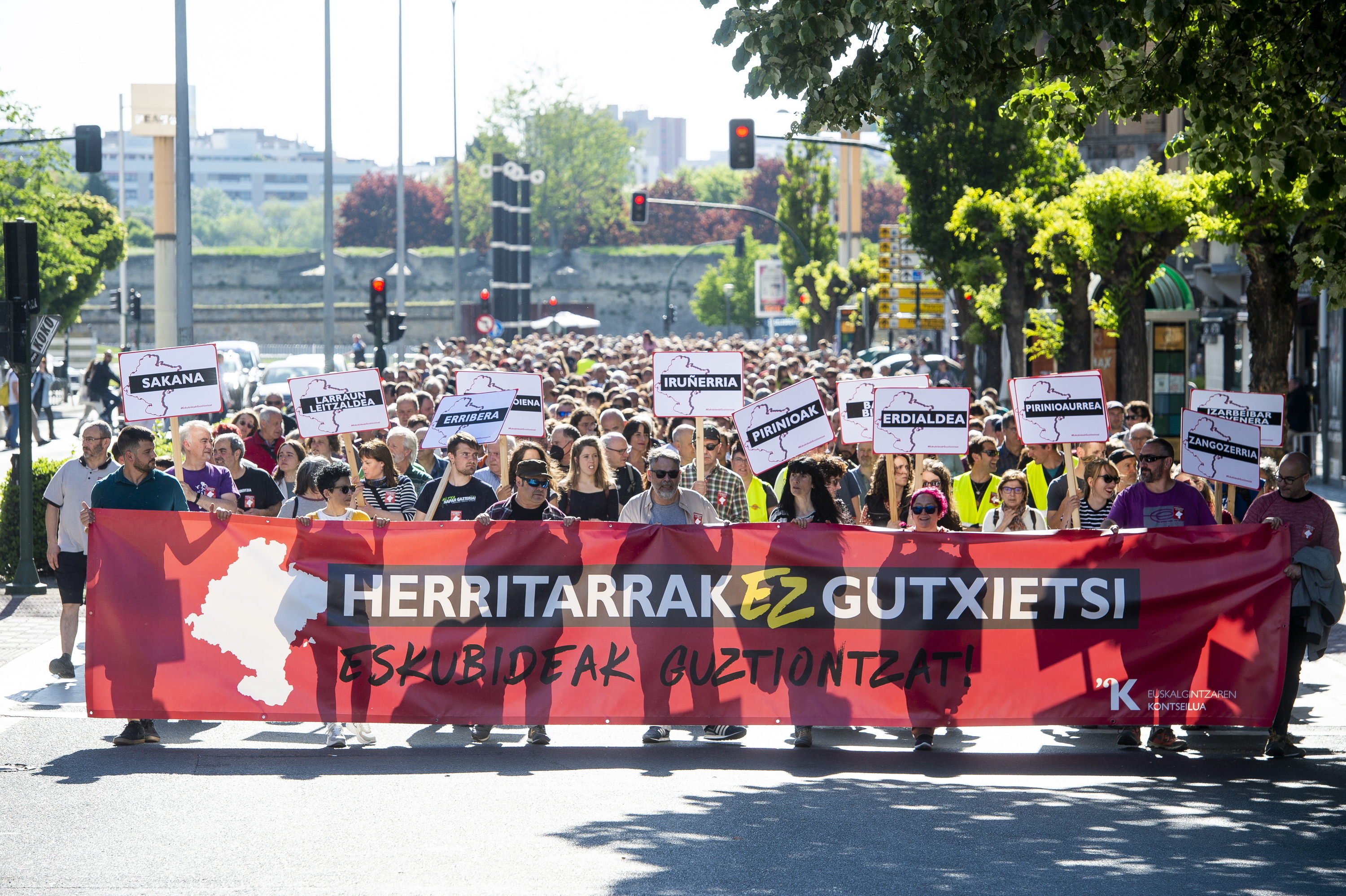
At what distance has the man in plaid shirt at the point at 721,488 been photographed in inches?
455

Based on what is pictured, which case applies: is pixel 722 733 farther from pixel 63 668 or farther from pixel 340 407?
pixel 340 407

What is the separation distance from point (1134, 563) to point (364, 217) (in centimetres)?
11715

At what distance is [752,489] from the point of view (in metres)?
12.4

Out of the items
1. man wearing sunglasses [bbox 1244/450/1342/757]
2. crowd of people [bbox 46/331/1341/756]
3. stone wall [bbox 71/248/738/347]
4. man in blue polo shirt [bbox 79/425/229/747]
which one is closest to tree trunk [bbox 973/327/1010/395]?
crowd of people [bbox 46/331/1341/756]

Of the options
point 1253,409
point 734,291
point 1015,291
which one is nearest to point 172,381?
point 1253,409

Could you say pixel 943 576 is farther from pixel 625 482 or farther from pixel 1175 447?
pixel 1175 447

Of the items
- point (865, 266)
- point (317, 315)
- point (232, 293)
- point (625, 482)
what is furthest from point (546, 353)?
point (232, 293)

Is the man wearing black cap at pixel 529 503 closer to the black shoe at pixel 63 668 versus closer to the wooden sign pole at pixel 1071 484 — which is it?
the black shoe at pixel 63 668

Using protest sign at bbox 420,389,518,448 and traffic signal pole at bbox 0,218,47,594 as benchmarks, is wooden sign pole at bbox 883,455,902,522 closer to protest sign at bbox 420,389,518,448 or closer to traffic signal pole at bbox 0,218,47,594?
protest sign at bbox 420,389,518,448

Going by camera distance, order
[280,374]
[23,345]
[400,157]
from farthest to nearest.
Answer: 1. [400,157]
2. [280,374]
3. [23,345]

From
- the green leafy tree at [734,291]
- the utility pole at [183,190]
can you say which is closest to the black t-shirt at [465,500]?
the utility pole at [183,190]

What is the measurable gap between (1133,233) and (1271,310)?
536cm

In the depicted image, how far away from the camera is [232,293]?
107062 millimetres

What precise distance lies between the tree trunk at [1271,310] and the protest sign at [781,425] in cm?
551
